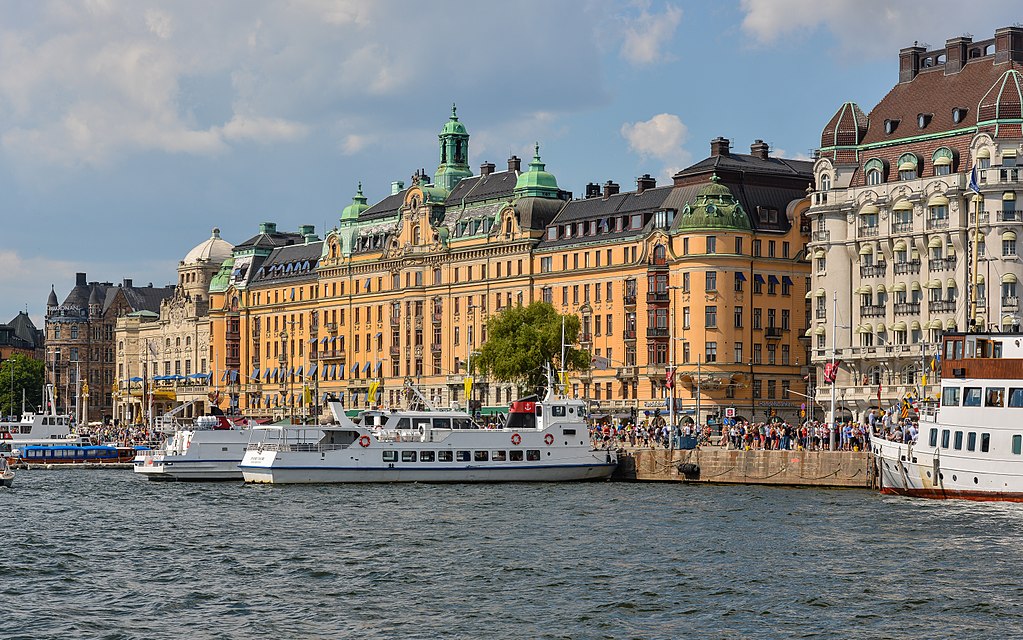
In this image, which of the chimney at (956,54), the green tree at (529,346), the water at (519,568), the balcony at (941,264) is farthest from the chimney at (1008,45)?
the water at (519,568)

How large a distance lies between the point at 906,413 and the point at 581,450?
2175 centimetres

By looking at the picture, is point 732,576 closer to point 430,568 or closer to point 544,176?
point 430,568

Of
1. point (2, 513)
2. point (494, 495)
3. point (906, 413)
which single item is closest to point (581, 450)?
point (494, 495)

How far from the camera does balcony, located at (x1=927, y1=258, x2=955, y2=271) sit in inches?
5394

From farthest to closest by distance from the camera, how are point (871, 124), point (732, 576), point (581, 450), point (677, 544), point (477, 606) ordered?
point (871, 124), point (581, 450), point (677, 544), point (732, 576), point (477, 606)

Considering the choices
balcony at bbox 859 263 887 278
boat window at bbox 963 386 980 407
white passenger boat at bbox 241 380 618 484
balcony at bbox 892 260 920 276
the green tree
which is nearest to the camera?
boat window at bbox 963 386 980 407

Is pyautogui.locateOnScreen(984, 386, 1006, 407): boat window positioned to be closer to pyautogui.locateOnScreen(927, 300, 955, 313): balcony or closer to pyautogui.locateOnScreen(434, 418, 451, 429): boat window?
pyautogui.locateOnScreen(434, 418, 451, 429): boat window

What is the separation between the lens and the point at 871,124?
483ft

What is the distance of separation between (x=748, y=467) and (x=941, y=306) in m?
32.5

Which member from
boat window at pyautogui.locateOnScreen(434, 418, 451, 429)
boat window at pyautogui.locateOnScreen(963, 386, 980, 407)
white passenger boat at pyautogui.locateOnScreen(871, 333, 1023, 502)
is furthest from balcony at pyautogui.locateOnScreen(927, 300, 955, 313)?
boat window at pyautogui.locateOnScreen(963, 386, 980, 407)

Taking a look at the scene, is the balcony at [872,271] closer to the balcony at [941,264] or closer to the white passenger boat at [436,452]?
the balcony at [941,264]

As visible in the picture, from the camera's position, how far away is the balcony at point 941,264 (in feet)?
449

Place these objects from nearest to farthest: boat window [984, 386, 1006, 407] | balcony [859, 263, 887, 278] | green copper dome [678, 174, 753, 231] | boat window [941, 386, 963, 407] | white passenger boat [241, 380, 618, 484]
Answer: boat window [984, 386, 1006, 407] < boat window [941, 386, 963, 407] < white passenger boat [241, 380, 618, 484] < balcony [859, 263, 887, 278] < green copper dome [678, 174, 753, 231]

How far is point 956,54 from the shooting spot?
144 metres
